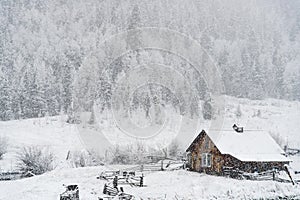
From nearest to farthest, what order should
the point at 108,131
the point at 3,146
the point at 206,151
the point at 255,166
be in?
the point at 255,166
the point at 206,151
the point at 3,146
the point at 108,131

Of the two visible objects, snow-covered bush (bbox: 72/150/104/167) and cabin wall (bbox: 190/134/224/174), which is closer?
cabin wall (bbox: 190/134/224/174)

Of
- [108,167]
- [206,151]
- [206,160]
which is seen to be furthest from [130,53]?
[206,160]

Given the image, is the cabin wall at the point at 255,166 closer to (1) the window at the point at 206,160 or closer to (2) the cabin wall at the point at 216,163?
(2) the cabin wall at the point at 216,163

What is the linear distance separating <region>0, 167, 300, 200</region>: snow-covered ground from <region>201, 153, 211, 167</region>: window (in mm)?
→ 3941

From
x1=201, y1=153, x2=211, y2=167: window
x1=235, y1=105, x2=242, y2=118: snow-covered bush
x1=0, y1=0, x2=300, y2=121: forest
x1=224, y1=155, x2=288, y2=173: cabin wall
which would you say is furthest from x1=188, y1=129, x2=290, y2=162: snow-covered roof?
x1=235, y1=105, x2=242, y2=118: snow-covered bush

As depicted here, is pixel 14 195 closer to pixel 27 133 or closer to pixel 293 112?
pixel 27 133

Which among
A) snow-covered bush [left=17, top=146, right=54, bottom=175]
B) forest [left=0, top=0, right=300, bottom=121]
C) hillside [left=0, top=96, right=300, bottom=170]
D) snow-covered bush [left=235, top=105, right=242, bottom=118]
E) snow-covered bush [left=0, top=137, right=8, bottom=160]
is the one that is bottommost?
snow-covered bush [left=17, top=146, right=54, bottom=175]

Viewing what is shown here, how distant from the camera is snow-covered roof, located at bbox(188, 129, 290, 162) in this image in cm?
3756

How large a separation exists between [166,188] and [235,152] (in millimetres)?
10471

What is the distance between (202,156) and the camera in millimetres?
41438

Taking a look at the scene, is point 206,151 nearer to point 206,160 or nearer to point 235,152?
point 206,160

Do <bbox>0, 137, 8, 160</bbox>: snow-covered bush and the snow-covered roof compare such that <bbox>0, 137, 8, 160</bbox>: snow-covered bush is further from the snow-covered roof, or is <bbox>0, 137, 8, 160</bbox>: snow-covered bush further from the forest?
the forest

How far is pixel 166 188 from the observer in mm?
30094

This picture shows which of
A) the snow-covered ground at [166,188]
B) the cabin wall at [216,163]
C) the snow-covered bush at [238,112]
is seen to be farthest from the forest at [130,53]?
the snow-covered ground at [166,188]
